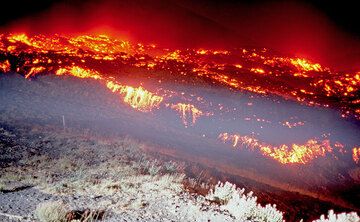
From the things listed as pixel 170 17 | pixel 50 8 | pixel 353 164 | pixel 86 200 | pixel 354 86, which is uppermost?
pixel 170 17

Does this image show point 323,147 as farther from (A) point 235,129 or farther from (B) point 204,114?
(B) point 204,114

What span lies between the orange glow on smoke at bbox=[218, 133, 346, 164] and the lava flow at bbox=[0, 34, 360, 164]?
6cm

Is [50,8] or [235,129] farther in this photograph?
[50,8]

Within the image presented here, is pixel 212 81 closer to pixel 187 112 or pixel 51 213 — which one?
pixel 187 112

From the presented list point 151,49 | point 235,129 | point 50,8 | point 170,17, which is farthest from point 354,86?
point 50,8

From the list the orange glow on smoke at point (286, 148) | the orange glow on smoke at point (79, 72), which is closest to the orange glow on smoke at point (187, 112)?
the orange glow on smoke at point (286, 148)

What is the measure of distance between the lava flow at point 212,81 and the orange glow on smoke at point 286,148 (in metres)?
0.06

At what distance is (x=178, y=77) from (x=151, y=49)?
1723 centimetres

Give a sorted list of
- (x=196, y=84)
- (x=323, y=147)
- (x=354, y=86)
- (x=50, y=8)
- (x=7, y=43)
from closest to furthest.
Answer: (x=323, y=147) → (x=196, y=84) → (x=354, y=86) → (x=7, y=43) → (x=50, y=8)

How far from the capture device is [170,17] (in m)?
89.2

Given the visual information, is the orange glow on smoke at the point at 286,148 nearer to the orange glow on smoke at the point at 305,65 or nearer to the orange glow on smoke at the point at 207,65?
the orange glow on smoke at the point at 207,65

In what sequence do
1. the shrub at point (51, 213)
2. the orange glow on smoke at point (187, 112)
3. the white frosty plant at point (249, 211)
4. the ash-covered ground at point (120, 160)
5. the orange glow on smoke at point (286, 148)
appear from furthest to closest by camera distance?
the orange glow on smoke at point (187, 112), the orange glow on smoke at point (286, 148), the ash-covered ground at point (120, 160), the white frosty plant at point (249, 211), the shrub at point (51, 213)

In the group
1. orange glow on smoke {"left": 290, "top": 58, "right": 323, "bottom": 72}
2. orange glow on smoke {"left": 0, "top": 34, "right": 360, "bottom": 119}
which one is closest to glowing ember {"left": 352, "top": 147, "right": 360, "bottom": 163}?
orange glow on smoke {"left": 0, "top": 34, "right": 360, "bottom": 119}

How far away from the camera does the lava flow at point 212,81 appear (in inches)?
958
